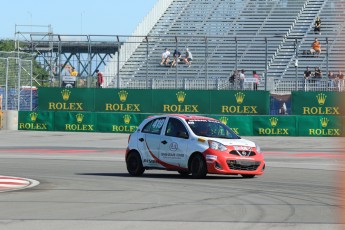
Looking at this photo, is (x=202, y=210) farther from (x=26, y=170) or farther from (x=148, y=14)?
(x=148, y=14)

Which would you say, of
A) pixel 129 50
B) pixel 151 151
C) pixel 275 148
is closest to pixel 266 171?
pixel 151 151

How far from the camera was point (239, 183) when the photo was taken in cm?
1812

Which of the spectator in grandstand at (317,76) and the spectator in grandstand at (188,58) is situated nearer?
the spectator in grandstand at (317,76)

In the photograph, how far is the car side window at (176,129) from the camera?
20031 mm

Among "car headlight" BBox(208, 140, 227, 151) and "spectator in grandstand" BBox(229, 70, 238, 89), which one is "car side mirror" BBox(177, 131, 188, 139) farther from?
"spectator in grandstand" BBox(229, 70, 238, 89)

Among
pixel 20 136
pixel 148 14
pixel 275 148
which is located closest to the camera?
pixel 275 148

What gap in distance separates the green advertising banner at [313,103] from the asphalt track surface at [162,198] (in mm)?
12703

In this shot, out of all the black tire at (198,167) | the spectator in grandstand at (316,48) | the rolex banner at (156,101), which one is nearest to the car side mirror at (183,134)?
the black tire at (198,167)

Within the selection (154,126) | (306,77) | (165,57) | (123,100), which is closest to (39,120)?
(123,100)

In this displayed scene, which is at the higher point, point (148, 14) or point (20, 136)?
point (148, 14)

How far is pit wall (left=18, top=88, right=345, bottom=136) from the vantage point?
39.7m

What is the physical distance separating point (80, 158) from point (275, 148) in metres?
9.20

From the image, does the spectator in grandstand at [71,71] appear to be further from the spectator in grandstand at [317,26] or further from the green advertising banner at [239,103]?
the spectator in grandstand at [317,26]

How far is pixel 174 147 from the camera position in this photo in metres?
19.9
